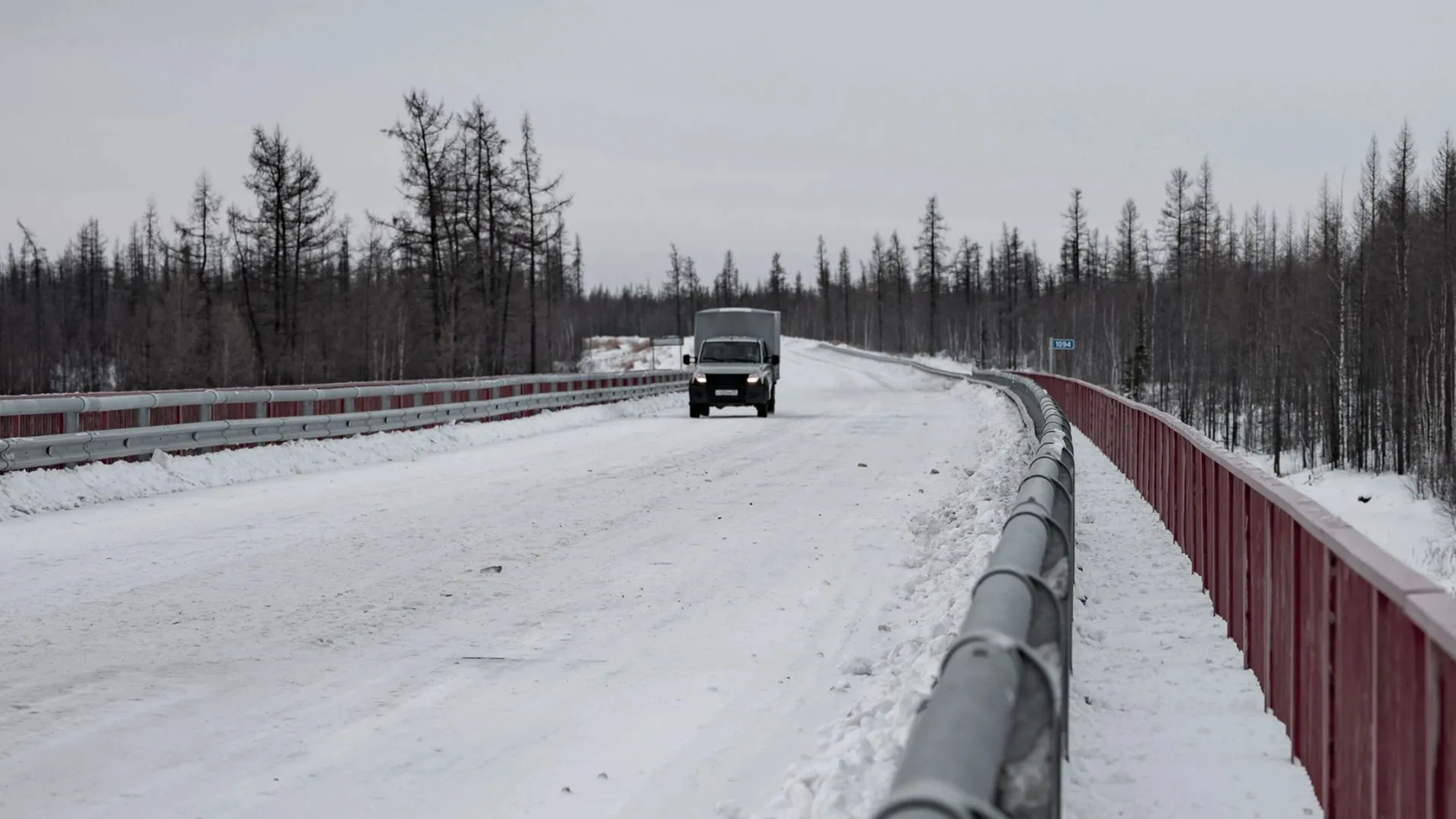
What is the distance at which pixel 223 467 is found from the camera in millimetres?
16078

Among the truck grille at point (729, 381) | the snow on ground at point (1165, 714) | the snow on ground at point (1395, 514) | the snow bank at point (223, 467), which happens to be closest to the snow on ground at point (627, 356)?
the snow on ground at point (1395, 514)

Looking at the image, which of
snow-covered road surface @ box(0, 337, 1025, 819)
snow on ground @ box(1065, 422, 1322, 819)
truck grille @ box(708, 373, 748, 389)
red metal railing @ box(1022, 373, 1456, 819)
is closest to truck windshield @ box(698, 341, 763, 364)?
truck grille @ box(708, 373, 748, 389)

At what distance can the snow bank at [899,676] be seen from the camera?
4.74 metres

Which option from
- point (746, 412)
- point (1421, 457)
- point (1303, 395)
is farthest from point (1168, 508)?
point (1303, 395)

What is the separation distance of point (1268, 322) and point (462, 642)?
302 feet

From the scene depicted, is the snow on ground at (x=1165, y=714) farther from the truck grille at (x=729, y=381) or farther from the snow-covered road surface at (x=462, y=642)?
the truck grille at (x=729, y=381)

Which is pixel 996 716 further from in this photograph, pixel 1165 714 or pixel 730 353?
pixel 730 353

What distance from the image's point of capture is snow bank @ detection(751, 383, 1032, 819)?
474 cm

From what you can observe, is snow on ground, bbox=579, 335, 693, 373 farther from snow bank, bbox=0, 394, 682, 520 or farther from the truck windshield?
snow bank, bbox=0, 394, 682, 520

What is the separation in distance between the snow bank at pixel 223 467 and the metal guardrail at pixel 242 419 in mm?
183

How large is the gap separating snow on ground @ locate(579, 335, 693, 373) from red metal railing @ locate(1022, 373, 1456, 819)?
81233 millimetres

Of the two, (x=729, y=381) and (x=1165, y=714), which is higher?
(x=729, y=381)

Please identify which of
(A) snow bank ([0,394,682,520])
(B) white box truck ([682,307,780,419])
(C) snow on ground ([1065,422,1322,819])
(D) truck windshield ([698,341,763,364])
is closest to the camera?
(C) snow on ground ([1065,422,1322,819])

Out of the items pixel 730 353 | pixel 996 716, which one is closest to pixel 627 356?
pixel 730 353
